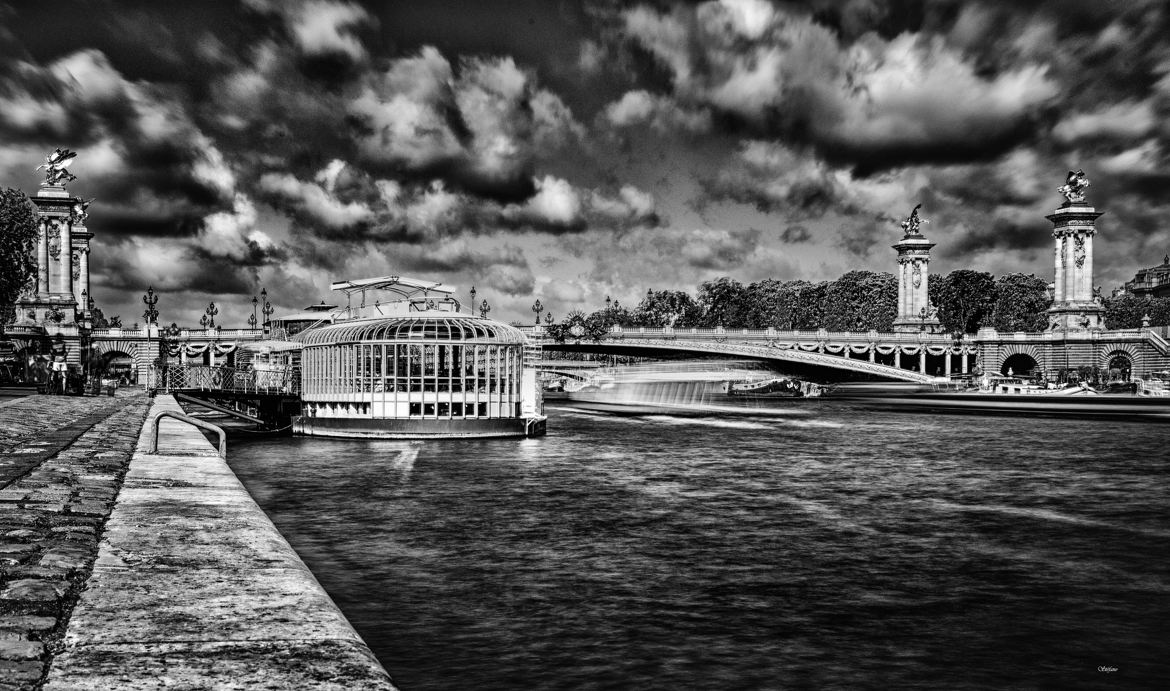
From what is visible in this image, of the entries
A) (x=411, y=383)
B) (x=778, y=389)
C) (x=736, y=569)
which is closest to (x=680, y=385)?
(x=778, y=389)

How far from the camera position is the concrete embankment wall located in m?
5.04

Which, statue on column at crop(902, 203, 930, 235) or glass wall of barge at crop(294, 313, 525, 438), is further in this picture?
statue on column at crop(902, 203, 930, 235)

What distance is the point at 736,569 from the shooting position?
1559cm

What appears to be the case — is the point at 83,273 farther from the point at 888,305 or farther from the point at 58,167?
the point at 888,305

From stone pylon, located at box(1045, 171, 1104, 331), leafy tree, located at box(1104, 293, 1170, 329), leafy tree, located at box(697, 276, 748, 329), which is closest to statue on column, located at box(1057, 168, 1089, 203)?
stone pylon, located at box(1045, 171, 1104, 331)

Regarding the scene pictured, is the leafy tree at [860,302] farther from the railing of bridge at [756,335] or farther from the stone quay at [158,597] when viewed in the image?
the stone quay at [158,597]

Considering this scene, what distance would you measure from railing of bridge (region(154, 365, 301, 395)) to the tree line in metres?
76.8

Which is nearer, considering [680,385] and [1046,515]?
[1046,515]

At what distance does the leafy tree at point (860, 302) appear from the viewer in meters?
168

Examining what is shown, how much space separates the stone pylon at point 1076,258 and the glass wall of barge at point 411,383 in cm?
10084

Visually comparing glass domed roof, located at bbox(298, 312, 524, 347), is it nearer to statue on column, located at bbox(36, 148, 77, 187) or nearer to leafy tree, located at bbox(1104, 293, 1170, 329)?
statue on column, located at bbox(36, 148, 77, 187)

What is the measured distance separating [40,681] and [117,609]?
55.2 inches

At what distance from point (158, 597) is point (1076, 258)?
131m

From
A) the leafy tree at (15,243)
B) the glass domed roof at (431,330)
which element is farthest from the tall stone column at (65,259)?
the glass domed roof at (431,330)
